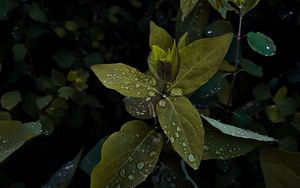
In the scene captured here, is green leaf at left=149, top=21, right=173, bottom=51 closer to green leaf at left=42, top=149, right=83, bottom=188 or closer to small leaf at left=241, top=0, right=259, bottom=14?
small leaf at left=241, top=0, right=259, bottom=14

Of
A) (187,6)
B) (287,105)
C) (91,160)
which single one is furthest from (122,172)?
(287,105)

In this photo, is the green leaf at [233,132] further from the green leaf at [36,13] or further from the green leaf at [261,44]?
the green leaf at [36,13]

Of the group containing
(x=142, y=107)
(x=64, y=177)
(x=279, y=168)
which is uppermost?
(x=142, y=107)

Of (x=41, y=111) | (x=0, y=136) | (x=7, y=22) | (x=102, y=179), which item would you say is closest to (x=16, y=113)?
(x=41, y=111)

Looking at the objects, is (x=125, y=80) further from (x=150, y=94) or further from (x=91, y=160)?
(x=91, y=160)

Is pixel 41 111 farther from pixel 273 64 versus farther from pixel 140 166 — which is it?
pixel 273 64

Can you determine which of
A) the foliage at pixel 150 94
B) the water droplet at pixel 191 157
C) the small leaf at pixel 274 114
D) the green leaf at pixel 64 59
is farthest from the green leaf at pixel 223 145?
the green leaf at pixel 64 59
